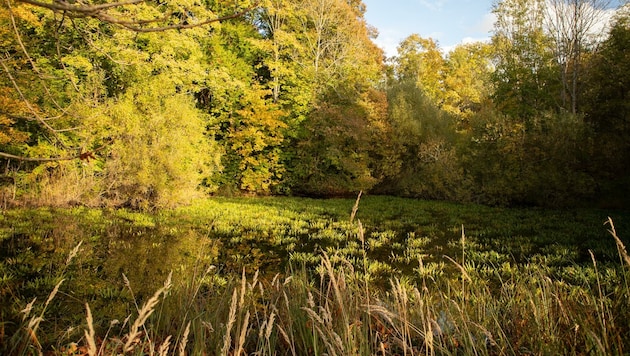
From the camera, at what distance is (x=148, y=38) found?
1994 cm

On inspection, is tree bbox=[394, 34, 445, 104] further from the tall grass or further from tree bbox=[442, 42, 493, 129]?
the tall grass

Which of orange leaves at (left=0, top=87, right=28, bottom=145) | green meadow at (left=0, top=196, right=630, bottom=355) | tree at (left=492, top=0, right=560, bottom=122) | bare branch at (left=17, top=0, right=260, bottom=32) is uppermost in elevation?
tree at (left=492, top=0, right=560, bottom=122)

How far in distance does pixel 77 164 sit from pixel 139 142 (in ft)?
11.6

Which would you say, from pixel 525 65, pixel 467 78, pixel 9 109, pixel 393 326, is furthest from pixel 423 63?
pixel 393 326

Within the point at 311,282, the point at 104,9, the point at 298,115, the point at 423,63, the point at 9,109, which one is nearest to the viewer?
the point at 104,9

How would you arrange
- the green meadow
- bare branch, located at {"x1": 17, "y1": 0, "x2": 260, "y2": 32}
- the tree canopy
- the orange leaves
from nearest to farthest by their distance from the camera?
bare branch, located at {"x1": 17, "y1": 0, "x2": 260, "y2": 32} → the green meadow → the orange leaves → the tree canopy

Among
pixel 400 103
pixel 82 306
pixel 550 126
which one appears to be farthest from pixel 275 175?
pixel 82 306

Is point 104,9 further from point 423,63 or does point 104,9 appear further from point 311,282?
point 423,63

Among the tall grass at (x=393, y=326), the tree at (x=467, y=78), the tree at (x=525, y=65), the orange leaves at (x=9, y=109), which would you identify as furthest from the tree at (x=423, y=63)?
the tall grass at (x=393, y=326)

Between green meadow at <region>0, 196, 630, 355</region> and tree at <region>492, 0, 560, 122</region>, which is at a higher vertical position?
tree at <region>492, 0, 560, 122</region>

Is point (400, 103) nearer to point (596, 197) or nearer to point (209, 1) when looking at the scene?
point (596, 197)

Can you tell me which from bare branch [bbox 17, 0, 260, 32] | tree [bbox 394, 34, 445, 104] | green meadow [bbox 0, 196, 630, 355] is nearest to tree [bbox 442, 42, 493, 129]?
tree [bbox 394, 34, 445, 104]

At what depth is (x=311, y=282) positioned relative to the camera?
4.71m

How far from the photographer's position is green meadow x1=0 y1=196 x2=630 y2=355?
7.50ft
